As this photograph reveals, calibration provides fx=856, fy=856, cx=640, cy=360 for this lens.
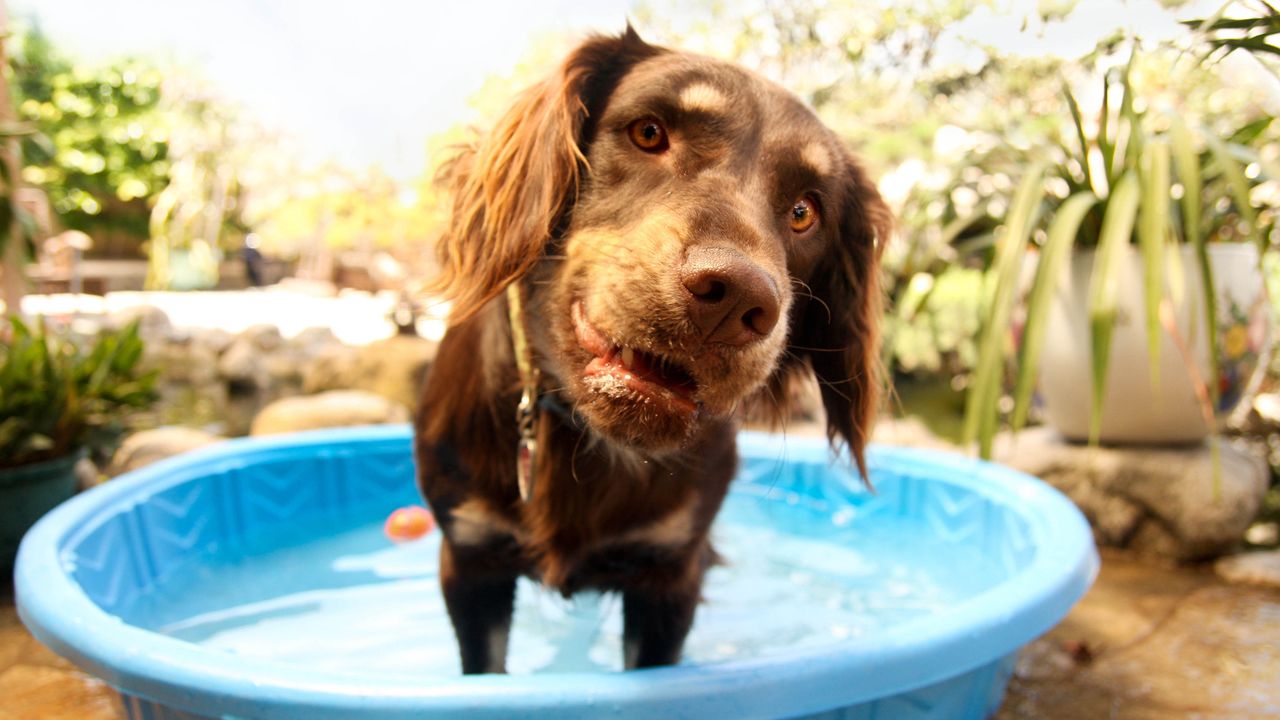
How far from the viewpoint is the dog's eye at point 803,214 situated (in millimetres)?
1528

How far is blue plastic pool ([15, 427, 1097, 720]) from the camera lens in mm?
1276

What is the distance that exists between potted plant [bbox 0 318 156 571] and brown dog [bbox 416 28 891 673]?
167 centimetres

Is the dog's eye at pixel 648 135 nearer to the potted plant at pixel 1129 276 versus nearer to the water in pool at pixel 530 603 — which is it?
the water in pool at pixel 530 603

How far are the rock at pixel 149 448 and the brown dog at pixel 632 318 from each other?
2.10m

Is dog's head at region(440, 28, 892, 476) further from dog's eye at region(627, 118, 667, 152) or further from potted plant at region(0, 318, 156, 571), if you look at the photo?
potted plant at region(0, 318, 156, 571)

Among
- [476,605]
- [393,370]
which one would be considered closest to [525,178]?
[476,605]

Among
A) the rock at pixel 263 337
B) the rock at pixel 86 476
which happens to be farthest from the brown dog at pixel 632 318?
the rock at pixel 263 337

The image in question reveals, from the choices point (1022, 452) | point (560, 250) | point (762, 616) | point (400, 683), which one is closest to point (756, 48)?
point (1022, 452)

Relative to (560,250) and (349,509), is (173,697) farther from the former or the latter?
(349,509)

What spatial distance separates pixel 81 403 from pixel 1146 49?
10.8ft

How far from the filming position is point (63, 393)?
281cm

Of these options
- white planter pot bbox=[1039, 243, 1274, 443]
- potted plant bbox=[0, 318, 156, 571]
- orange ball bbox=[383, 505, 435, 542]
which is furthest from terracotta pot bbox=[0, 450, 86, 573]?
white planter pot bbox=[1039, 243, 1274, 443]

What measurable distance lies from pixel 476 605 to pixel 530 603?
1.04m

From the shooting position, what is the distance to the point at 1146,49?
202 cm
